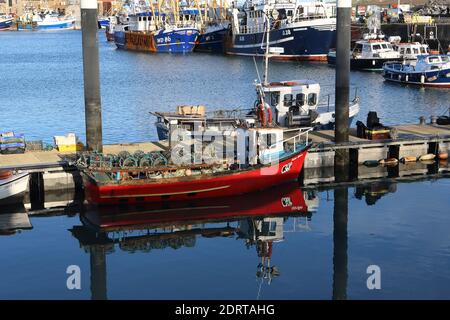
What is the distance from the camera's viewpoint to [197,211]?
28.8m

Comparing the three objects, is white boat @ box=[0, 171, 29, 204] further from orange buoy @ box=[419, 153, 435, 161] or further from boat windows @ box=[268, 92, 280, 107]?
orange buoy @ box=[419, 153, 435, 161]

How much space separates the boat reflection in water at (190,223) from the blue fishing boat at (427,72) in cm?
3870

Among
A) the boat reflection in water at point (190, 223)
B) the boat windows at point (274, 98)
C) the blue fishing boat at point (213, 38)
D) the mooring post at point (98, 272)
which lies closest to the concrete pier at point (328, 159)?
the boat reflection in water at point (190, 223)

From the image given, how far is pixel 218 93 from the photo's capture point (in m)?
65.2

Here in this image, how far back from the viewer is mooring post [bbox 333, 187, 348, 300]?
21.6m

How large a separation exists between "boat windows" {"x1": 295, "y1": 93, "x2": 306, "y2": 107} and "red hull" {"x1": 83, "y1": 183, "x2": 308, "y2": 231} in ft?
27.7

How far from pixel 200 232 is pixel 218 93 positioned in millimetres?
39280

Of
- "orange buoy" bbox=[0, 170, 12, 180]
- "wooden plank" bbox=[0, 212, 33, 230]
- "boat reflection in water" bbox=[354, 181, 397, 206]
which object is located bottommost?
"boat reflection in water" bbox=[354, 181, 397, 206]

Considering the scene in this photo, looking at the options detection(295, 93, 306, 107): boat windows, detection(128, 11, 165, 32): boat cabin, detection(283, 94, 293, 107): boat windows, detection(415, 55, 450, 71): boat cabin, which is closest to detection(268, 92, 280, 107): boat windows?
detection(283, 94, 293, 107): boat windows

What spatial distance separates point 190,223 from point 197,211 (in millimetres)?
1310

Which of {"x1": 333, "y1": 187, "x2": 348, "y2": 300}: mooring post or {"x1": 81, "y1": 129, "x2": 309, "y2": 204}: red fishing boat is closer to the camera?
{"x1": 333, "y1": 187, "x2": 348, "y2": 300}: mooring post

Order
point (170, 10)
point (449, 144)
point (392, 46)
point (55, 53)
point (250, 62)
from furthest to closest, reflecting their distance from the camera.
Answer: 1. point (170, 10)
2. point (55, 53)
3. point (250, 62)
4. point (392, 46)
5. point (449, 144)

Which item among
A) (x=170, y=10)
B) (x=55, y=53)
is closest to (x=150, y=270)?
(x=55, y=53)
